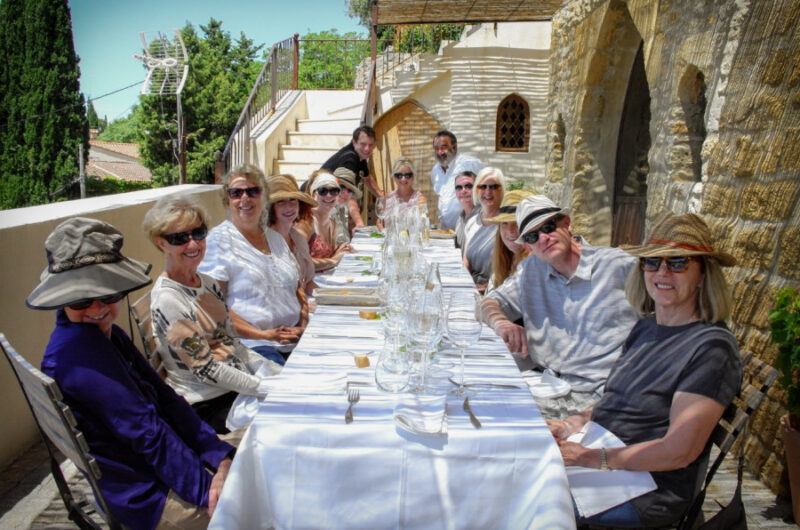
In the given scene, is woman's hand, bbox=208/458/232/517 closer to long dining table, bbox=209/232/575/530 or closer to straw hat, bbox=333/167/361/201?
long dining table, bbox=209/232/575/530

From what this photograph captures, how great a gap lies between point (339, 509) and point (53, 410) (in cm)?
78

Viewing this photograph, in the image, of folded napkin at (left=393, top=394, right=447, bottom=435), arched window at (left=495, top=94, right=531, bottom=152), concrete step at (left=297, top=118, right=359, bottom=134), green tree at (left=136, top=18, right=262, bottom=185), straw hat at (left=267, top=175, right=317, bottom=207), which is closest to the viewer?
folded napkin at (left=393, top=394, right=447, bottom=435)

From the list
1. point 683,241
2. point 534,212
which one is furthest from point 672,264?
point 534,212

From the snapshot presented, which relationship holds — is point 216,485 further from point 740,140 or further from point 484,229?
point 484,229

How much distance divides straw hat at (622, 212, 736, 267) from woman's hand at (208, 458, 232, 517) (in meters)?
1.53

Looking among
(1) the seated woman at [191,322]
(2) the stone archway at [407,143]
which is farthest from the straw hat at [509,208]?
(2) the stone archway at [407,143]

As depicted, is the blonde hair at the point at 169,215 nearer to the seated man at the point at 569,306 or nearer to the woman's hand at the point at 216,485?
the woman's hand at the point at 216,485

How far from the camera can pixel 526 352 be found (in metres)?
2.81

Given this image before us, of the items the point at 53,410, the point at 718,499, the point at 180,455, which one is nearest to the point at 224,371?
the point at 180,455

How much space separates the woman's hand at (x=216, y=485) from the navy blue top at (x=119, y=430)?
2 centimetres

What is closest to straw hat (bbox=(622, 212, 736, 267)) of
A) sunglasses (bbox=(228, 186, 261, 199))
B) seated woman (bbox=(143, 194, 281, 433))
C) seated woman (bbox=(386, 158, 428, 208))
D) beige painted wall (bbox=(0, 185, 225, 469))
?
seated woman (bbox=(143, 194, 281, 433))

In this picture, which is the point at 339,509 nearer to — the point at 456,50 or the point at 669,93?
the point at 669,93

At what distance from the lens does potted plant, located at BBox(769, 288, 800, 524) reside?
2594 mm

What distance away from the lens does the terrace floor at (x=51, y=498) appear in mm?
2621
